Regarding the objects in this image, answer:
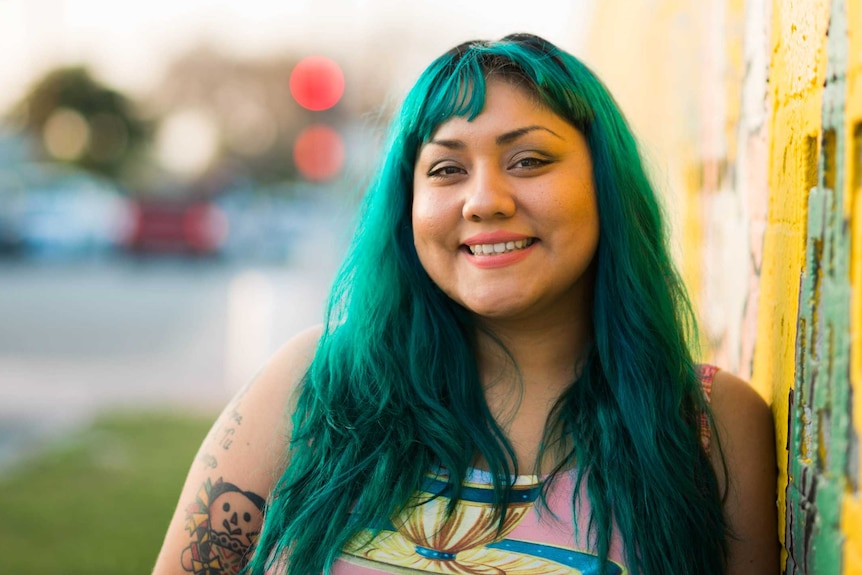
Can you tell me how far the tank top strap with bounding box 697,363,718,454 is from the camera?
196cm

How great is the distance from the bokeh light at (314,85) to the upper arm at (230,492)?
13523mm

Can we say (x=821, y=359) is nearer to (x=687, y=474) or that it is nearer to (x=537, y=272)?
(x=687, y=474)

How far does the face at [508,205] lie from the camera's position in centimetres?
194

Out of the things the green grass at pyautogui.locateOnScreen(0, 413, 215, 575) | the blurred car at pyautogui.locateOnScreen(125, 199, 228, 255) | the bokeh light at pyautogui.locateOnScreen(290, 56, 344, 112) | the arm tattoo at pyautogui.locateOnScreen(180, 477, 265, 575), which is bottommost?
the green grass at pyautogui.locateOnScreen(0, 413, 215, 575)

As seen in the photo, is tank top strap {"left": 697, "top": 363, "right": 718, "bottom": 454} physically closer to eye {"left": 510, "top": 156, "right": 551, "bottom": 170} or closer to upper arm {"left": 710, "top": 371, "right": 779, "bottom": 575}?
upper arm {"left": 710, "top": 371, "right": 779, "bottom": 575}

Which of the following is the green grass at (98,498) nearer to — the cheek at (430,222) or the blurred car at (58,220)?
the cheek at (430,222)

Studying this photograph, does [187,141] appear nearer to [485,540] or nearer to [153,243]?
[153,243]

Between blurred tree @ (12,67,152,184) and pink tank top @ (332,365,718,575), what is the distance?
131ft

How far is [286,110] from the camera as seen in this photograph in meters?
48.2

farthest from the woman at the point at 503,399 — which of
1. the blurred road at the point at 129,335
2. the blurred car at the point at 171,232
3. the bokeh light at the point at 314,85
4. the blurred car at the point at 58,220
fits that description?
the blurred car at the point at 58,220

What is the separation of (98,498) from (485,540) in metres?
4.19

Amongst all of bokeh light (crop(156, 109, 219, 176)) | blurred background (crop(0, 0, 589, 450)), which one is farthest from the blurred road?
bokeh light (crop(156, 109, 219, 176))

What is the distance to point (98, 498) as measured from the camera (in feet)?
17.8

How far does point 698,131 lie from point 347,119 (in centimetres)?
3147
